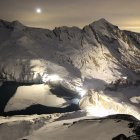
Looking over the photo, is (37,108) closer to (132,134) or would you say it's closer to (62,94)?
(62,94)

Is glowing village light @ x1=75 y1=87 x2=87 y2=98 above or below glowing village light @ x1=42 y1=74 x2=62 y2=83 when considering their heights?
below

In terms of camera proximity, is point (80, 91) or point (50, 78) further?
point (50, 78)

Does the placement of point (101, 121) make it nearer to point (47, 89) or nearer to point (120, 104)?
point (120, 104)

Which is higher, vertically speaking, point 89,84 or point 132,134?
point 89,84

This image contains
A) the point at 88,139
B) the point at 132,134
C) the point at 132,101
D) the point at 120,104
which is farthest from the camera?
the point at 132,101

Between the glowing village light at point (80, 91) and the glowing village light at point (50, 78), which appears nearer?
the glowing village light at point (80, 91)


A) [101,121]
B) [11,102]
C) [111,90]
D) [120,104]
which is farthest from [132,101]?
[101,121]

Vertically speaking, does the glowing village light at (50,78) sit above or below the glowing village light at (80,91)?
above

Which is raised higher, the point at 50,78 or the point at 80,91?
the point at 50,78

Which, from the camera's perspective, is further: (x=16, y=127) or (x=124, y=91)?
(x=124, y=91)

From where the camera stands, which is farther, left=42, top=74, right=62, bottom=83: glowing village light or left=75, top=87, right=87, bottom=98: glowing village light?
left=42, top=74, right=62, bottom=83: glowing village light

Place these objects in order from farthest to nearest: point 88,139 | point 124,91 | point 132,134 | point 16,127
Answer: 1. point 124,91
2. point 16,127
3. point 88,139
4. point 132,134
